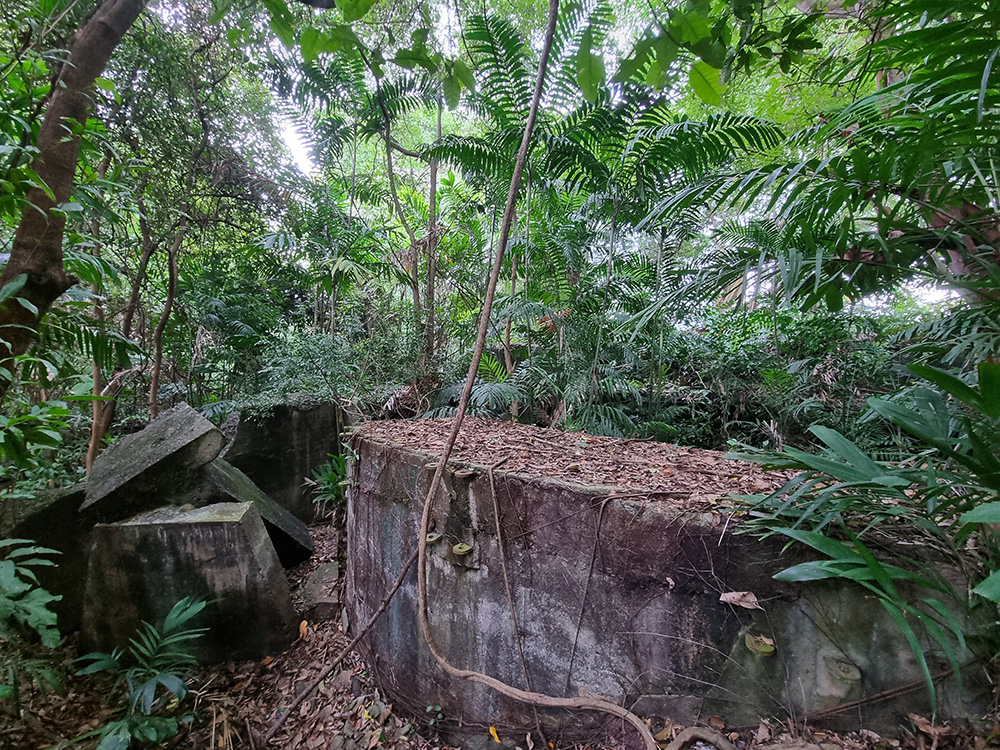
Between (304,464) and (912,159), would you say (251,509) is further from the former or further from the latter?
(912,159)

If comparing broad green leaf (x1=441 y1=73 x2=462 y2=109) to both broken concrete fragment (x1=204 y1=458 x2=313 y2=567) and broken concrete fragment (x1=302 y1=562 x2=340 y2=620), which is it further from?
broken concrete fragment (x1=302 y1=562 x2=340 y2=620)

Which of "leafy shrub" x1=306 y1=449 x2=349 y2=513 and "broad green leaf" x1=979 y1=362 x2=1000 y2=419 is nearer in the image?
"broad green leaf" x1=979 y1=362 x2=1000 y2=419

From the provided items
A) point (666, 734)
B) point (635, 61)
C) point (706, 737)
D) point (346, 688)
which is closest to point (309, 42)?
point (635, 61)

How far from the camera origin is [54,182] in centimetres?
151

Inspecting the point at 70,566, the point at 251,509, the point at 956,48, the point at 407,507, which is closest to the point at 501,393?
the point at 407,507

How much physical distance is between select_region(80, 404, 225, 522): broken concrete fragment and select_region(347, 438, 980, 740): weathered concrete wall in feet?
6.88

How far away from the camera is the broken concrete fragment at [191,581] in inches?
113

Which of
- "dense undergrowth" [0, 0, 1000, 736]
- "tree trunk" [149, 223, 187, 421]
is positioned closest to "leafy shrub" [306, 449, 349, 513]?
"dense undergrowth" [0, 0, 1000, 736]

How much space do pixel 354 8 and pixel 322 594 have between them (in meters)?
3.76

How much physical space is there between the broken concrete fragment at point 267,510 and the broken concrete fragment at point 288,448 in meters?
0.66

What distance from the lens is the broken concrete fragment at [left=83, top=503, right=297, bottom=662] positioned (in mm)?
2871

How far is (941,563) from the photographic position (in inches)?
52.4

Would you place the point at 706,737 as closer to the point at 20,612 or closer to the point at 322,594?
the point at 20,612

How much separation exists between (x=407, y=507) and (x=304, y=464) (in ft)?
9.66
